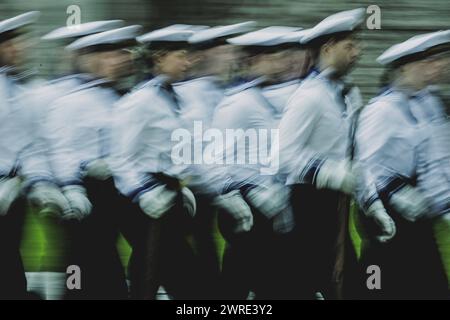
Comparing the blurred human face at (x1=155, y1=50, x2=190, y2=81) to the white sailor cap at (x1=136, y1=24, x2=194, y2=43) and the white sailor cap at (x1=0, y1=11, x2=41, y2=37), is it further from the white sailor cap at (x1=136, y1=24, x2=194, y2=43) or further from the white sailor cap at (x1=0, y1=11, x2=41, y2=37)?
the white sailor cap at (x1=0, y1=11, x2=41, y2=37)

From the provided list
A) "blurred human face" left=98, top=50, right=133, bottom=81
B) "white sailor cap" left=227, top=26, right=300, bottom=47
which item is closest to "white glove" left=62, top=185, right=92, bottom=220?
"blurred human face" left=98, top=50, right=133, bottom=81

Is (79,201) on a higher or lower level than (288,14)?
→ lower

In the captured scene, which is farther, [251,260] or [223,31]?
[251,260]

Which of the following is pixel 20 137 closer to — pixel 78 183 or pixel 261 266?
pixel 78 183

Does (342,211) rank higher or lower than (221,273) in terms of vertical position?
higher

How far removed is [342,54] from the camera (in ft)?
12.7

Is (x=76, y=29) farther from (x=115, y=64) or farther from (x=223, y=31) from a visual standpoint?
(x=223, y=31)

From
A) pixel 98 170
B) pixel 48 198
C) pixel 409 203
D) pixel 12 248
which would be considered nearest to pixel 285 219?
pixel 409 203

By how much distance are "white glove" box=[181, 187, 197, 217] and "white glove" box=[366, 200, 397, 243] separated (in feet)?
2.72

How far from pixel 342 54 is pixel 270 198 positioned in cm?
77

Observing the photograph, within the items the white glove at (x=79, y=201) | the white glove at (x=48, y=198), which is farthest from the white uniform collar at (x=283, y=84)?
the white glove at (x=48, y=198)

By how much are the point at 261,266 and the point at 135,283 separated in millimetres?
618

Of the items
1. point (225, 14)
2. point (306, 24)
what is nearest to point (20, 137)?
point (225, 14)

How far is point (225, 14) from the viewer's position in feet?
12.4
